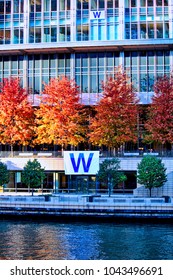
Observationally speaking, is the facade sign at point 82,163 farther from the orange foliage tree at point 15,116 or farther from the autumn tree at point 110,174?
the orange foliage tree at point 15,116

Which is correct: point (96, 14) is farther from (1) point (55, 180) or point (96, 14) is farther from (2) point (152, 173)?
(2) point (152, 173)

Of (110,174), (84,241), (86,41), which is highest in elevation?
(86,41)

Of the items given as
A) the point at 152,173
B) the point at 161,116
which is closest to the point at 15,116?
the point at 161,116

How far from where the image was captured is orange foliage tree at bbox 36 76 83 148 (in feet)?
230

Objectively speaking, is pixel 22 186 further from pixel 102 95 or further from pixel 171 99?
pixel 171 99

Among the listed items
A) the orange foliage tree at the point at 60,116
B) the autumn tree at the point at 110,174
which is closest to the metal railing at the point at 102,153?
the orange foliage tree at the point at 60,116

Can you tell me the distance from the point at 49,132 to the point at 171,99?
15.7m

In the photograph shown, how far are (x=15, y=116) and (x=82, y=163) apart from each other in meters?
13.9

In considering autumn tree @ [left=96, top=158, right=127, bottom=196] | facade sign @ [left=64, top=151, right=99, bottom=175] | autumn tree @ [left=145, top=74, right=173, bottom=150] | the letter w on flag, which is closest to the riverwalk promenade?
autumn tree @ [left=96, top=158, right=127, bottom=196]

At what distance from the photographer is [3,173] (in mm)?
64500

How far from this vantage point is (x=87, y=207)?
180 ft
